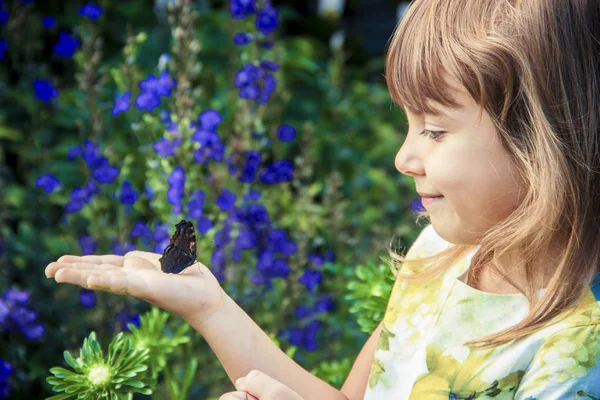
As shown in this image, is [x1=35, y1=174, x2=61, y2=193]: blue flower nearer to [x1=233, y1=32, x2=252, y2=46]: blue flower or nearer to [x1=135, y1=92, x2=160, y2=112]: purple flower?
[x1=135, y1=92, x2=160, y2=112]: purple flower

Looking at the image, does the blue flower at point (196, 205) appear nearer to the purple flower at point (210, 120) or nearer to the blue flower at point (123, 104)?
the purple flower at point (210, 120)

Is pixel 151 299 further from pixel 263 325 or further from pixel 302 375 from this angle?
pixel 263 325

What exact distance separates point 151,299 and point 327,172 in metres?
2.55

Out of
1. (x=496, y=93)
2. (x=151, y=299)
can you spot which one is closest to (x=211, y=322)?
(x=151, y=299)

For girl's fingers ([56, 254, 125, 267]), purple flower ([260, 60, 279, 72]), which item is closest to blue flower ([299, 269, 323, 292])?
purple flower ([260, 60, 279, 72])

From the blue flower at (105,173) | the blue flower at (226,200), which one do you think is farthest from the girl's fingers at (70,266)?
the blue flower at (105,173)

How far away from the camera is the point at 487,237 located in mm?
1130

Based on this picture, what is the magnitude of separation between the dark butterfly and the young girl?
24mm

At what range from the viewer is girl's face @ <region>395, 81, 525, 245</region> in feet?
3.56

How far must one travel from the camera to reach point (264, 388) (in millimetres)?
1132

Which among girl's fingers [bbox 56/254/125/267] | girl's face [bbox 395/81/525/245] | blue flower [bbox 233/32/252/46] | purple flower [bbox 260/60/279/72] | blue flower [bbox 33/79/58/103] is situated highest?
blue flower [bbox 33/79/58/103]

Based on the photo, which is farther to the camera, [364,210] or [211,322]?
[364,210]

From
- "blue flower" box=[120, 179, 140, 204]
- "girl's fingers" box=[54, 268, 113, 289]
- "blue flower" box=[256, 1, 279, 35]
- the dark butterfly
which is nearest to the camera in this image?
"girl's fingers" box=[54, 268, 113, 289]

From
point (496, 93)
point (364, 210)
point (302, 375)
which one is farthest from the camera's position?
point (364, 210)
